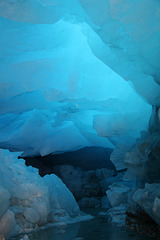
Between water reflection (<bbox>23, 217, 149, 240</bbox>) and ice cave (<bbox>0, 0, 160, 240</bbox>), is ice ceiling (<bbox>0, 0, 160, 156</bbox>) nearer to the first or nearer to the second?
ice cave (<bbox>0, 0, 160, 240</bbox>)

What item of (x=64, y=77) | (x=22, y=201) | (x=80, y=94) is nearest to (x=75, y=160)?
(x=80, y=94)

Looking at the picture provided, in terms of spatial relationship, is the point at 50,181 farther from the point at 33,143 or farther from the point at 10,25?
the point at 10,25

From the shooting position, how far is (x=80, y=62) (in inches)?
218

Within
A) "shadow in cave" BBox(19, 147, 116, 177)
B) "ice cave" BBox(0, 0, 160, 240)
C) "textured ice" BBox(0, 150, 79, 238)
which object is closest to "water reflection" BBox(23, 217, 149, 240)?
"ice cave" BBox(0, 0, 160, 240)

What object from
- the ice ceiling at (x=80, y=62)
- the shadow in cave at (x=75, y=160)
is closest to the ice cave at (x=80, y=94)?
the ice ceiling at (x=80, y=62)

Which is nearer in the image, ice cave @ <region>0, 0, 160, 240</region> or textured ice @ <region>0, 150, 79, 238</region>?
ice cave @ <region>0, 0, 160, 240</region>

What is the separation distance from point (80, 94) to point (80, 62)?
0.82 metres

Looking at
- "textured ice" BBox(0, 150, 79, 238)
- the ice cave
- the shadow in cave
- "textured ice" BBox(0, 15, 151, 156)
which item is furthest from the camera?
the shadow in cave

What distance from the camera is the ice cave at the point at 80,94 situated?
3.70 metres

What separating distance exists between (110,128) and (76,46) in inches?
97.4

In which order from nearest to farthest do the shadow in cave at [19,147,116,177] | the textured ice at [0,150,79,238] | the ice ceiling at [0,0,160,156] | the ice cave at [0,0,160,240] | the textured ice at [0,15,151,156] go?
the ice ceiling at [0,0,160,156], the ice cave at [0,0,160,240], the textured ice at [0,150,79,238], the textured ice at [0,15,151,156], the shadow in cave at [19,147,116,177]

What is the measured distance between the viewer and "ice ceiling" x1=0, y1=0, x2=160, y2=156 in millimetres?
3570

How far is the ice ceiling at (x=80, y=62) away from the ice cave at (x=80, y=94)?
0.02 meters

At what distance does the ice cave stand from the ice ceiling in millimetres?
17
